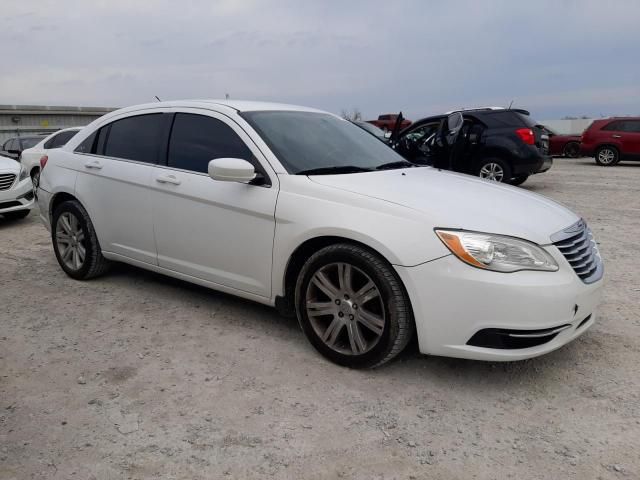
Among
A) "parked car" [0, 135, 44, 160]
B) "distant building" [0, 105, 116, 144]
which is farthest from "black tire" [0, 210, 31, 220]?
"distant building" [0, 105, 116, 144]

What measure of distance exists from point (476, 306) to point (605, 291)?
2414 millimetres

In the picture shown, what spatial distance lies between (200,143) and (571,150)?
20.0 meters

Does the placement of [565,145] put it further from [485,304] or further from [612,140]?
[485,304]

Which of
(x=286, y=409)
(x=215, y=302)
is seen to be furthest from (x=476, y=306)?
(x=215, y=302)

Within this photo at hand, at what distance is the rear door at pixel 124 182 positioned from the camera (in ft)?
13.9

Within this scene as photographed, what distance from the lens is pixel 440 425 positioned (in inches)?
107

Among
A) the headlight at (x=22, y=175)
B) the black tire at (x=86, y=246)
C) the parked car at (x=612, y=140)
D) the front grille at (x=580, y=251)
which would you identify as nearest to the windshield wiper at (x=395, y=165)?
the front grille at (x=580, y=251)

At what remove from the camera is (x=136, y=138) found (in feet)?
14.7

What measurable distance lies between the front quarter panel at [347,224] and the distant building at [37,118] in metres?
24.9

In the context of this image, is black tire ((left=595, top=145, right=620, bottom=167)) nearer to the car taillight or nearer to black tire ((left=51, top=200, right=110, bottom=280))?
the car taillight

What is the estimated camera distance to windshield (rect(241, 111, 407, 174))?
3.64 metres

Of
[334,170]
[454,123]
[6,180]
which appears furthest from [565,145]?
[334,170]

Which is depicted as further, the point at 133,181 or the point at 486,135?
the point at 486,135

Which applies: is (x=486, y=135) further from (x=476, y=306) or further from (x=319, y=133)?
(x=476, y=306)
